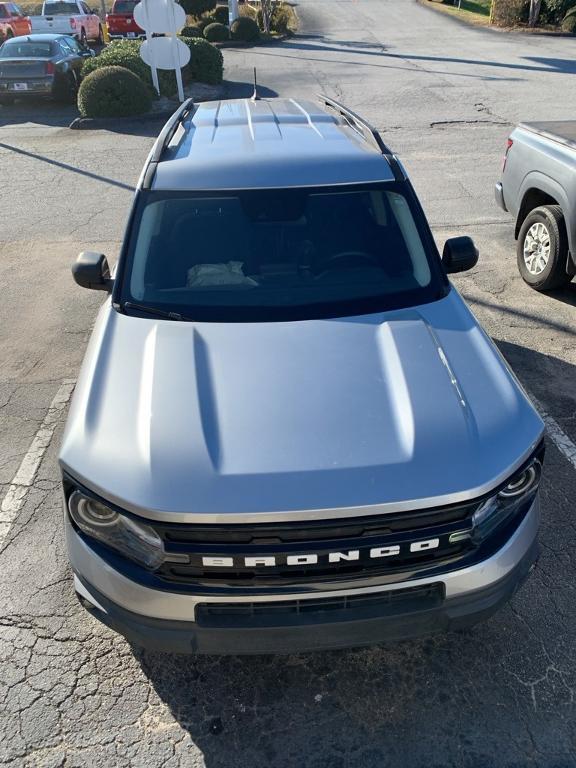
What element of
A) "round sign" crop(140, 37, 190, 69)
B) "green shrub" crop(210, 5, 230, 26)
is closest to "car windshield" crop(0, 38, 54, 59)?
"round sign" crop(140, 37, 190, 69)

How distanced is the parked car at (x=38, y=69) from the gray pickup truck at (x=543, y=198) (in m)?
14.1

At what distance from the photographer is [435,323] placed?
333cm

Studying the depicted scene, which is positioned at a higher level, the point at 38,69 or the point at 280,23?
the point at 280,23

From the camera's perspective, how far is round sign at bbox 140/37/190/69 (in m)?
15.0

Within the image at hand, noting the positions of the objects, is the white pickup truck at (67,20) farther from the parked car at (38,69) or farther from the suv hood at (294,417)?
the suv hood at (294,417)

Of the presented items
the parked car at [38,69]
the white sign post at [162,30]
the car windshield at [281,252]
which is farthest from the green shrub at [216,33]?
the car windshield at [281,252]

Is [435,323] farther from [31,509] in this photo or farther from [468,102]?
[468,102]

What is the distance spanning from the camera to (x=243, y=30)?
93.1 feet

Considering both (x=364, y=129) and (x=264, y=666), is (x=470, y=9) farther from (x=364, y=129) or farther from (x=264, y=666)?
(x=264, y=666)

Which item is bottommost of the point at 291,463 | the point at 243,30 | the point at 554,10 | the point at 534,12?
the point at 291,463

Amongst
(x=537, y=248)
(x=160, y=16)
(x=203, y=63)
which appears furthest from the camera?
(x=203, y=63)

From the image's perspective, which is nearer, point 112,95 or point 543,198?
point 543,198

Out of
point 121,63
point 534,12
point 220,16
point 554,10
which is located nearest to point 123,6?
point 220,16

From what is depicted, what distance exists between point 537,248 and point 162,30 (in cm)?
1162
